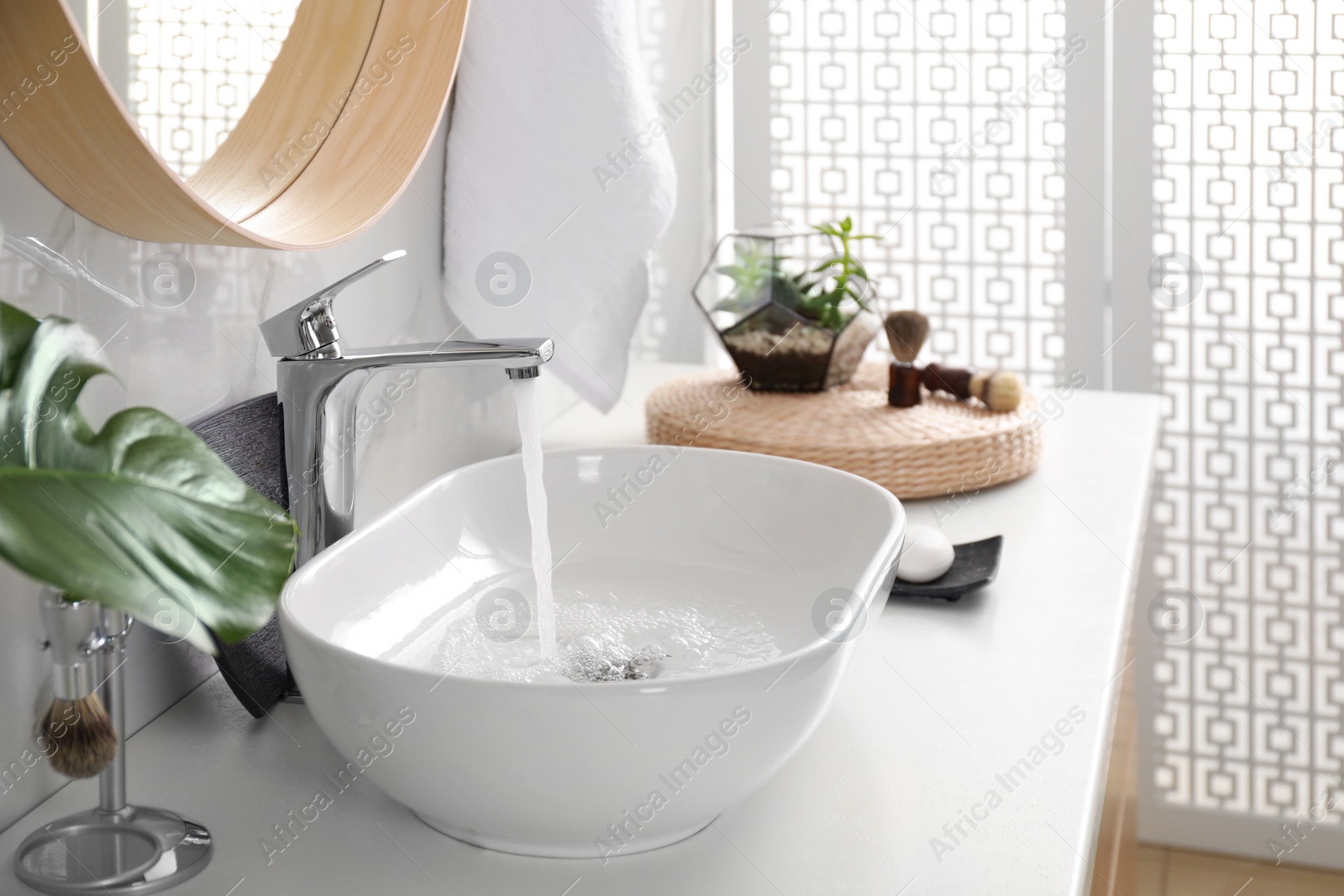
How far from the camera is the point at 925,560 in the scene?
3.18ft

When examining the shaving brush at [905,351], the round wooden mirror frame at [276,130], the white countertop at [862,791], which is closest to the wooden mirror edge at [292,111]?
the round wooden mirror frame at [276,130]

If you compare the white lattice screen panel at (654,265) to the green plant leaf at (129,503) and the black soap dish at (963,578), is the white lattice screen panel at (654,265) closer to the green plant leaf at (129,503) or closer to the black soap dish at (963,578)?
the black soap dish at (963,578)

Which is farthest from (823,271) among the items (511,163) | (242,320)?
(242,320)

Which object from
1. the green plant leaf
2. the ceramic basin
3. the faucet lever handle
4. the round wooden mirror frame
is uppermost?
the round wooden mirror frame

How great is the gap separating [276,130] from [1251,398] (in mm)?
1448

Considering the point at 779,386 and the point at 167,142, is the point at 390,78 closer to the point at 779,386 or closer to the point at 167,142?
the point at 167,142

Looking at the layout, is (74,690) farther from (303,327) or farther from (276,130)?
(276,130)

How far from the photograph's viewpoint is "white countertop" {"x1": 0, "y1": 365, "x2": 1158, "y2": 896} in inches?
23.9

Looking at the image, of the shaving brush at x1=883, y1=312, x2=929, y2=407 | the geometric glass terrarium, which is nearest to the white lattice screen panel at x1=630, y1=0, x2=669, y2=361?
the geometric glass terrarium

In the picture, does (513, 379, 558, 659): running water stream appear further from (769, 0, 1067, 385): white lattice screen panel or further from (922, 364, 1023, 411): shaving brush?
(769, 0, 1067, 385): white lattice screen panel

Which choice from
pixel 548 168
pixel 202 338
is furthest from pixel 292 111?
pixel 548 168

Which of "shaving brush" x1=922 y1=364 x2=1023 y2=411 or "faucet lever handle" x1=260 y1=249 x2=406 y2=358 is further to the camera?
"shaving brush" x1=922 y1=364 x2=1023 y2=411

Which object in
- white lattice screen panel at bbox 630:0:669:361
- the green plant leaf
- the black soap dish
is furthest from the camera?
white lattice screen panel at bbox 630:0:669:361

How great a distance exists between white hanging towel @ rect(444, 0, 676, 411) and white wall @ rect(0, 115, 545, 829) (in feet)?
0.13
